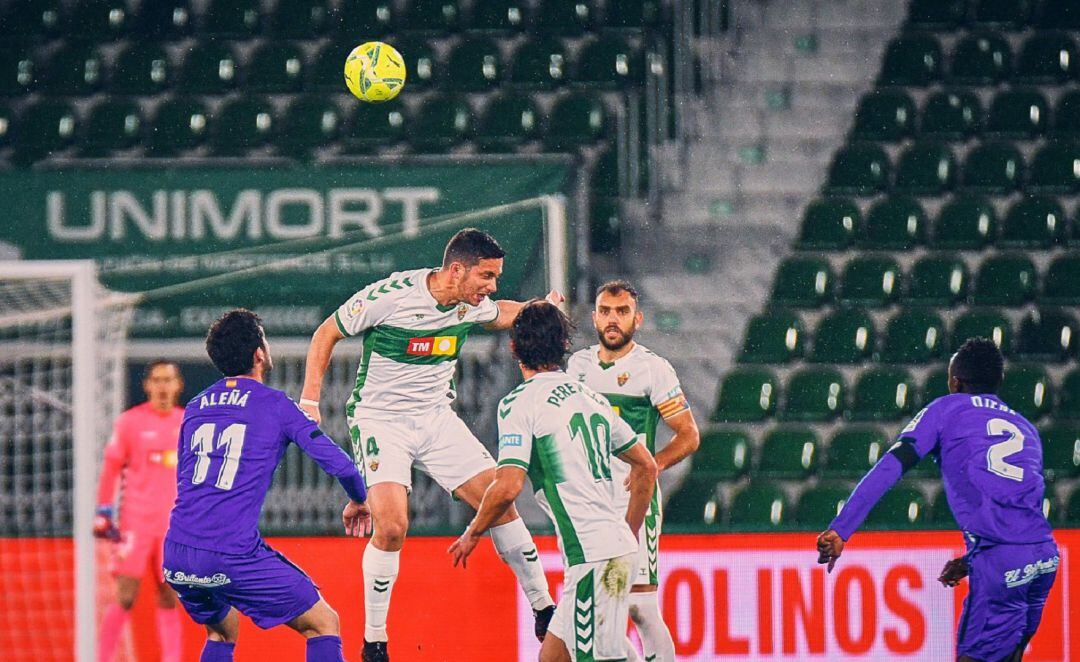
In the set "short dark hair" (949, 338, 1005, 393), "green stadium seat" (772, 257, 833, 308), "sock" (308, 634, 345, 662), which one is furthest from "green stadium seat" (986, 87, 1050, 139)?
"sock" (308, 634, 345, 662)

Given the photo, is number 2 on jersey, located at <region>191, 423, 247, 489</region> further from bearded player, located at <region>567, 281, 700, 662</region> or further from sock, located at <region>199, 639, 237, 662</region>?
bearded player, located at <region>567, 281, 700, 662</region>

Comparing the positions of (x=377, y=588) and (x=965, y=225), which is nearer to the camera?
(x=377, y=588)

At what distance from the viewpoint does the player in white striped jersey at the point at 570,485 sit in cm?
577

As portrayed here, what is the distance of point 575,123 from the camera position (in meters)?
11.5

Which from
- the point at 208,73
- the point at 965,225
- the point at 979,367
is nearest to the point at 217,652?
the point at 979,367

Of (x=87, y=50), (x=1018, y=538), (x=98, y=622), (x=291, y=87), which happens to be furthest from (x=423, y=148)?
(x=1018, y=538)

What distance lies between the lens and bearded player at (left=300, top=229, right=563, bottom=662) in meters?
7.08

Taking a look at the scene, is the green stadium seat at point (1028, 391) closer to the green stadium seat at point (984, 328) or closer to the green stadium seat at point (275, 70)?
the green stadium seat at point (984, 328)

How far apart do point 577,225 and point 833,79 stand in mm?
2923

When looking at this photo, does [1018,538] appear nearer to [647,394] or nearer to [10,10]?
[647,394]

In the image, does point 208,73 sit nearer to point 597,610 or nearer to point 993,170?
point 993,170

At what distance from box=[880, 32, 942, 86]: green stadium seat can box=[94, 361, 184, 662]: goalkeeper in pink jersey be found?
6431 millimetres

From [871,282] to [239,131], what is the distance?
4956 mm

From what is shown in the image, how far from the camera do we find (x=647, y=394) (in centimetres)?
718
